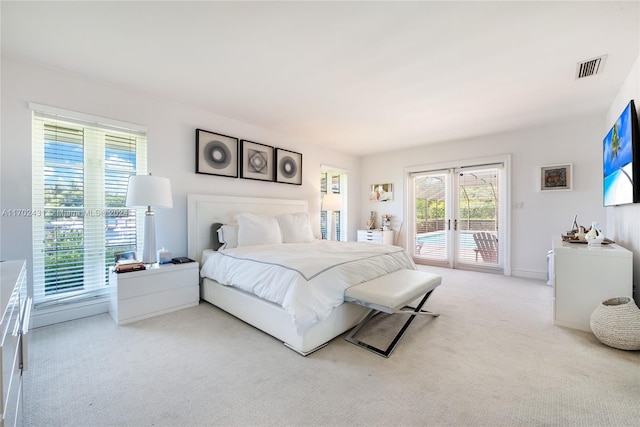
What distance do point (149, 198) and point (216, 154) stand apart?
1.27 m

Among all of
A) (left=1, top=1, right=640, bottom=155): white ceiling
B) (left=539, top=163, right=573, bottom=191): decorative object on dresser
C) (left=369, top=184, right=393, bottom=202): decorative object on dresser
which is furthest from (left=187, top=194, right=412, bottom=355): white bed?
(left=539, top=163, right=573, bottom=191): decorative object on dresser

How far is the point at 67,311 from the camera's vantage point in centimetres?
260

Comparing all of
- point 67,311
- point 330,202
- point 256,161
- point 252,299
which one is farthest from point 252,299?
point 330,202

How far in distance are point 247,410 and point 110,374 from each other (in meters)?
1.02

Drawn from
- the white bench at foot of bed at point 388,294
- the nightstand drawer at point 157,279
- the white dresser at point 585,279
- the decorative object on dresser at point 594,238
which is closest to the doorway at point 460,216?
the decorative object on dresser at point 594,238

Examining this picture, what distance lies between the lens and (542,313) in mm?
2779

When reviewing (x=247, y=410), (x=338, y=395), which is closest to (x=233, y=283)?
(x=247, y=410)

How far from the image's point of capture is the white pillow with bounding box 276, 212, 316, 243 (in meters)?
3.89

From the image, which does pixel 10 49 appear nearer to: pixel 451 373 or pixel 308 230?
pixel 308 230

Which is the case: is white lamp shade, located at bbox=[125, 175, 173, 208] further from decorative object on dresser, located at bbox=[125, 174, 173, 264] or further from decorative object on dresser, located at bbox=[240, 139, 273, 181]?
decorative object on dresser, located at bbox=[240, 139, 273, 181]

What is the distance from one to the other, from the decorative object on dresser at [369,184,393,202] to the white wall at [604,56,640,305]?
10.9ft

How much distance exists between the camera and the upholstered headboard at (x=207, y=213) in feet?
11.2

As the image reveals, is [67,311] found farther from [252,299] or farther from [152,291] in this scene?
[252,299]

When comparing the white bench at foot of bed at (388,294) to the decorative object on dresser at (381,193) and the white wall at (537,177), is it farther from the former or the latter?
the decorative object on dresser at (381,193)
